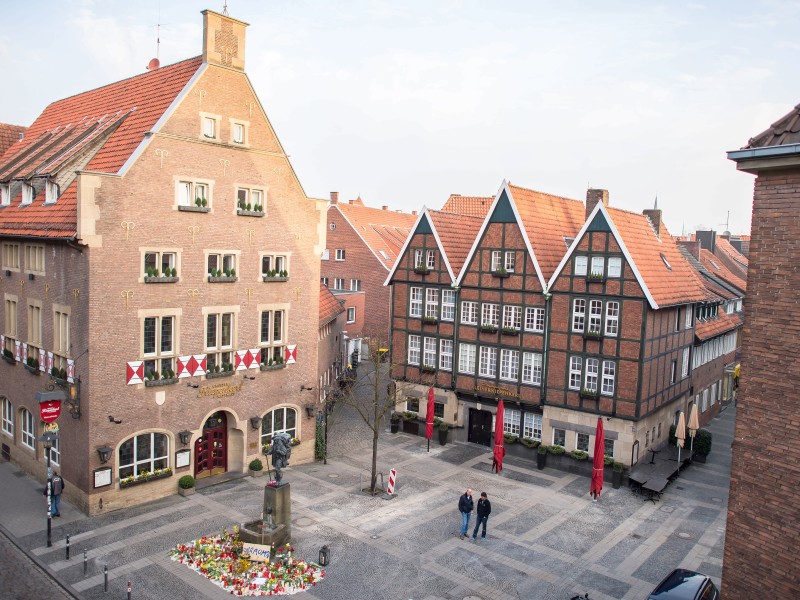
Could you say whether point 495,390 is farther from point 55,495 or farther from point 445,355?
point 55,495

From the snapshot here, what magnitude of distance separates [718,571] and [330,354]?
26779 millimetres

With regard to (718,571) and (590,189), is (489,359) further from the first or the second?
(718,571)

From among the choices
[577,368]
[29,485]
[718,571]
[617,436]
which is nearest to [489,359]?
[577,368]

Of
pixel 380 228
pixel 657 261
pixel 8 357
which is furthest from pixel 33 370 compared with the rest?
pixel 380 228

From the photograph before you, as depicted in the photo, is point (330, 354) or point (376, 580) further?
point (330, 354)

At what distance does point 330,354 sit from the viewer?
43031 millimetres

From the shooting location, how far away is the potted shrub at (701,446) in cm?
3303

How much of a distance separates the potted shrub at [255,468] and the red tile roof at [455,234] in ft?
44.8

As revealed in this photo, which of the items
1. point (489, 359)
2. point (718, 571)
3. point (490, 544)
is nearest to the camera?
point (718, 571)

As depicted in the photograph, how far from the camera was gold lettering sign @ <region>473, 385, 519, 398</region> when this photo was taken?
33.0 meters

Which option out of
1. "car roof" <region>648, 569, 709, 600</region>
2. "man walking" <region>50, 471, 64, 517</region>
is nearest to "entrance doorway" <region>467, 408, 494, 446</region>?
"car roof" <region>648, 569, 709, 600</region>

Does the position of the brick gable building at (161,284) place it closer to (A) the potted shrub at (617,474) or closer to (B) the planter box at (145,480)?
(B) the planter box at (145,480)

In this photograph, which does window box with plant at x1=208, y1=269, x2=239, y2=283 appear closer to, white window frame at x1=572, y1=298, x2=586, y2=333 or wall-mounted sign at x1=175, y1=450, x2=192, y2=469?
wall-mounted sign at x1=175, y1=450, x2=192, y2=469

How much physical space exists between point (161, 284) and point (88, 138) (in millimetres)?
8212
